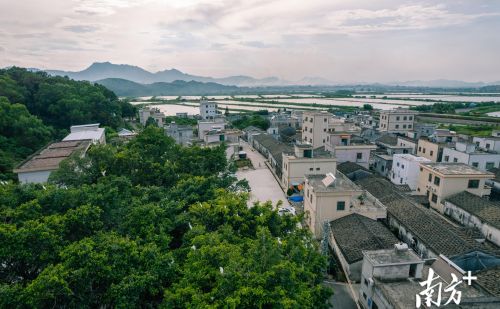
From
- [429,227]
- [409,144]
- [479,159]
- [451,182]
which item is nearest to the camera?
[429,227]

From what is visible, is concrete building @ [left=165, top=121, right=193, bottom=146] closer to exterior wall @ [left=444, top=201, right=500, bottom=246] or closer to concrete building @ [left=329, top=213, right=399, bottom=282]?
concrete building @ [left=329, top=213, right=399, bottom=282]

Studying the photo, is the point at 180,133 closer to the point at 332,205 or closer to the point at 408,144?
the point at 408,144

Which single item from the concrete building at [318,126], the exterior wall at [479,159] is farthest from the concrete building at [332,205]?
the concrete building at [318,126]

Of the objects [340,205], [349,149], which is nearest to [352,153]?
[349,149]

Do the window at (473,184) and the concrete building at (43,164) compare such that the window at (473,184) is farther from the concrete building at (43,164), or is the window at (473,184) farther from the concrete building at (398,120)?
the concrete building at (398,120)

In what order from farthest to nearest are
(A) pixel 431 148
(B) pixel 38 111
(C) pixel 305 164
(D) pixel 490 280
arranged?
(B) pixel 38 111, (A) pixel 431 148, (C) pixel 305 164, (D) pixel 490 280

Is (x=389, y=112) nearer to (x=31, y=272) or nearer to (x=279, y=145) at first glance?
(x=279, y=145)
